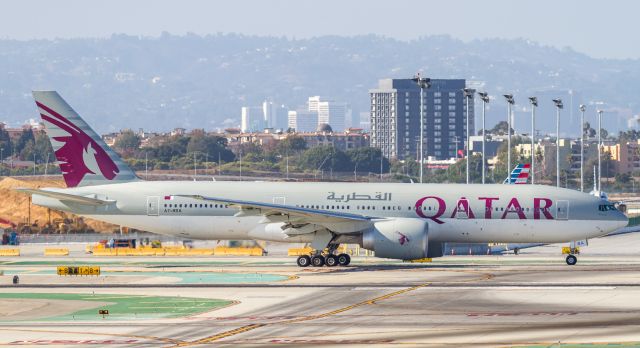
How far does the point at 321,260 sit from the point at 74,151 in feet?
46.2

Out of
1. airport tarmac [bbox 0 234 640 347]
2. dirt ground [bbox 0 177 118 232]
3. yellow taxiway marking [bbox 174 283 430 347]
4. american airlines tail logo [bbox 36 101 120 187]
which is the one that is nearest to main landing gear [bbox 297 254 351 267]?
airport tarmac [bbox 0 234 640 347]

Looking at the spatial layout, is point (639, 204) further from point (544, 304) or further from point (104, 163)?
point (544, 304)

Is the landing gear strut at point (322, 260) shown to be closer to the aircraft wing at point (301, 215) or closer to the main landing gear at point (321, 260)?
the main landing gear at point (321, 260)

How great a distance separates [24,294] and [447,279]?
723 inches

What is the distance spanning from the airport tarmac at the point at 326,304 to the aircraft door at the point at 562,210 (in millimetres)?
2747

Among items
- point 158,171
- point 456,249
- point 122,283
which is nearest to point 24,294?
point 122,283

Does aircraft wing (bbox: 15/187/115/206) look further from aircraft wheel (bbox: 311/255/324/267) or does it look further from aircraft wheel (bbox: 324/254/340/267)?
aircraft wheel (bbox: 324/254/340/267)

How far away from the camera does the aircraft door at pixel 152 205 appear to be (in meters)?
65.1

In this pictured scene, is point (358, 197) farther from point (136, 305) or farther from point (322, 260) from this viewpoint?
point (136, 305)

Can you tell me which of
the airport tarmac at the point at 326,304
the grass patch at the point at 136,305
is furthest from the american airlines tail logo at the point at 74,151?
the grass patch at the point at 136,305

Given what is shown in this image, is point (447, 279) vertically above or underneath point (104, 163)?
underneath

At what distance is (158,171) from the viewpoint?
19012 cm

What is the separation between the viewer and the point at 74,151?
65812 mm

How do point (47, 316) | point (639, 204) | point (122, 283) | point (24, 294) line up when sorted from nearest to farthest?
1. point (47, 316)
2. point (24, 294)
3. point (122, 283)
4. point (639, 204)
